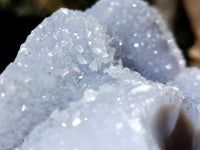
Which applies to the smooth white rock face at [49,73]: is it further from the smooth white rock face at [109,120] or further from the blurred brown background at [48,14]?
the blurred brown background at [48,14]

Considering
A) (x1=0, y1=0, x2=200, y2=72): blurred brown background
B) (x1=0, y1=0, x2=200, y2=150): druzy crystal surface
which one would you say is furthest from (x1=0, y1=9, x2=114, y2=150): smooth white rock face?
(x1=0, y1=0, x2=200, y2=72): blurred brown background

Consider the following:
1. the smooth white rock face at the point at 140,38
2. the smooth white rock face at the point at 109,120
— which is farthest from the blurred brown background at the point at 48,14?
the smooth white rock face at the point at 109,120

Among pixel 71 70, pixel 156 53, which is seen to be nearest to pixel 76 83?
pixel 71 70

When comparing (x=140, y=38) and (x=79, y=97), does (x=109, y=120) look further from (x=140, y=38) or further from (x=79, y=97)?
(x=140, y=38)

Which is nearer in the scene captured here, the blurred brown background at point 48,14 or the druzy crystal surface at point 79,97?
the druzy crystal surface at point 79,97

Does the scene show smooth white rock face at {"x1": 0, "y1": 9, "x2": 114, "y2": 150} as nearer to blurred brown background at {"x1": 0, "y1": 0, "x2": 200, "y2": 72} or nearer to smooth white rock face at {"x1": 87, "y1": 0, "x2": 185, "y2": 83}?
smooth white rock face at {"x1": 87, "y1": 0, "x2": 185, "y2": 83}

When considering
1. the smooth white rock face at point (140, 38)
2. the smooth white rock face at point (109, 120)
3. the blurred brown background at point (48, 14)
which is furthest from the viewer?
the blurred brown background at point (48, 14)

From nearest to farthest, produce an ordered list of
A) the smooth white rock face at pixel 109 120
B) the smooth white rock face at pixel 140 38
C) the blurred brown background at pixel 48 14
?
the smooth white rock face at pixel 109 120 < the smooth white rock face at pixel 140 38 < the blurred brown background at pixel 48 14
